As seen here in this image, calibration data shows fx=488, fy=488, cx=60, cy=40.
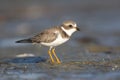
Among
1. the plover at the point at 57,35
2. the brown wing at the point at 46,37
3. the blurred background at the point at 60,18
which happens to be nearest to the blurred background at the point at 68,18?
the blurred background at the point at 60,18

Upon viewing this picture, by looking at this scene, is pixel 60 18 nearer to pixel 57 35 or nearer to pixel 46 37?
pixel 46 37

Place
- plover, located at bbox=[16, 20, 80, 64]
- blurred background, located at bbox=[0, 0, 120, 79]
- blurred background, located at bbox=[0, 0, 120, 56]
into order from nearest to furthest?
1. plover, located at bbox=[16, 20, 80, 64]
2. blurred background, located at bbox=[0, 0, 120, 79]
3. blurred background, located at bbox=[0, 0, 120, 56]

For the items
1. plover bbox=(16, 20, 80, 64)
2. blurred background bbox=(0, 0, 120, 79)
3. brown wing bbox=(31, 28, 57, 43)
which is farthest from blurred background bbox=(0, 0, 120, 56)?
plover bbox=(16, 20, 80, 64)

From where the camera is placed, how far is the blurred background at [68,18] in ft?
49.2

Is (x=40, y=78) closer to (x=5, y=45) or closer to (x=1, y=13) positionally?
(x=5, y=45)

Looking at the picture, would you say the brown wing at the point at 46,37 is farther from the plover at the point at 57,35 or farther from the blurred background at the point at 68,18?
the blurred background at the point at 68,18

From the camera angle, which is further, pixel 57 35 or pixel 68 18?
pixel 68 18

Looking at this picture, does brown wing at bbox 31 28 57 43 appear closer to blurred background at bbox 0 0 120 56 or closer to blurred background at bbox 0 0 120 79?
blurred background at bbox 0 0 120 79

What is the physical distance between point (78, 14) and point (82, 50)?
A: 28.4ft

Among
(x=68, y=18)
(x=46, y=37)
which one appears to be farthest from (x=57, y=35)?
(x=68, y=18)

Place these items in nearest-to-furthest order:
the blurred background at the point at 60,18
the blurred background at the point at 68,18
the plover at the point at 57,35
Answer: the plover at the point at 57,35 < the blurred background at the point at 68,18 < the blurred background at the point at 60,18

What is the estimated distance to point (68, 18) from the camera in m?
22.2

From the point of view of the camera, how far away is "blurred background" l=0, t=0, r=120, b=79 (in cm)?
1498

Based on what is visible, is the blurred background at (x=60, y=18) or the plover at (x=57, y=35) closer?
the plover at (x=57, y=35)
